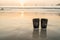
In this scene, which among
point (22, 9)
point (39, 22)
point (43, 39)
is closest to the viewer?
point (43, 39)

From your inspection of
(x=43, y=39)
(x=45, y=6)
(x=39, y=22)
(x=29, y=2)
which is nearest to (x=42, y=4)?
(x=45, y=6)

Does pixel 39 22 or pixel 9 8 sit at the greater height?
pixel 9 8

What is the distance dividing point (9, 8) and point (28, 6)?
0.42 meters

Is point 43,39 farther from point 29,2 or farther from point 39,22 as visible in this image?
point 29,2

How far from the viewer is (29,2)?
2795 millimetres

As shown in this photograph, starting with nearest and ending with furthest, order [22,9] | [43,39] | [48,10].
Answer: [43,39], [48,10], [22,9]

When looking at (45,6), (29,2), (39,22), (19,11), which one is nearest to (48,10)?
(45,6)

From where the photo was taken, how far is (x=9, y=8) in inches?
113

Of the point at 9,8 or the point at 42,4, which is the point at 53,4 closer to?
the point at 42,4

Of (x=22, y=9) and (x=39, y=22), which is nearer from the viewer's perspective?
(x=39, y=22)

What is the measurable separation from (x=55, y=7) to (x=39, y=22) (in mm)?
1224

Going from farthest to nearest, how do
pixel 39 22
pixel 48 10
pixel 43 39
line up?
Answer: 1. pixel 48 10
2. pixel 39 22
3. pixel 43 39

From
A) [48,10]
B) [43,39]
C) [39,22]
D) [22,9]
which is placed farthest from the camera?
[22,9]

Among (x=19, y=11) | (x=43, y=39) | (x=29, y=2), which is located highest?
(x=29, y=2)
